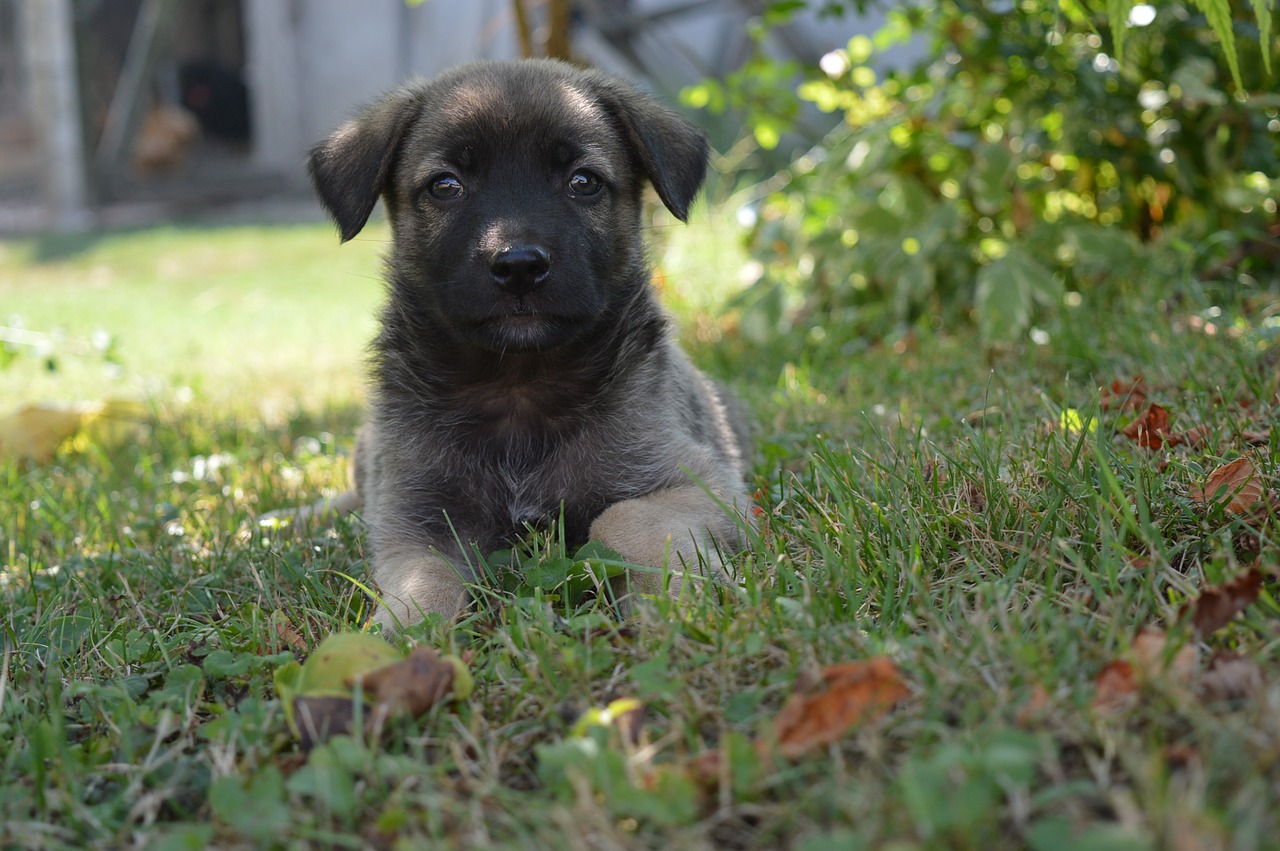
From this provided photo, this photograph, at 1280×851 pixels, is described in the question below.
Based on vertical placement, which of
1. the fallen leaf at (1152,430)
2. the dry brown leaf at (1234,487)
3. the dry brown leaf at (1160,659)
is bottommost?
the fallen leaf at (1152,430)

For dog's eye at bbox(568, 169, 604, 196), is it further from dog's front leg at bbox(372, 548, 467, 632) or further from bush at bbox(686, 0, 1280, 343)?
bush at bbox(686, 0, 1280, 343)

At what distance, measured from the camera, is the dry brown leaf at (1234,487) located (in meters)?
2.28

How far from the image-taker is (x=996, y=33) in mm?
4422

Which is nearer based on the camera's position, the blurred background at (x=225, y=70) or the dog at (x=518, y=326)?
the dog at (x=518, y=326)

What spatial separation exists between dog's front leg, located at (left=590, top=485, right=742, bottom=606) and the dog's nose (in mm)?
580

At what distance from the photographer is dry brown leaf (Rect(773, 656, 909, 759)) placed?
5.40 feet

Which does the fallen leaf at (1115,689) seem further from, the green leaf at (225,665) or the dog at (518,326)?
the green leaf at (225,665)

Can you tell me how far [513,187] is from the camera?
9.64ft

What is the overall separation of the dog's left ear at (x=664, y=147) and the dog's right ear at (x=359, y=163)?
1.98 ft

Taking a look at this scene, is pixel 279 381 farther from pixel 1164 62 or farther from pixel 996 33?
pixel 1164 62

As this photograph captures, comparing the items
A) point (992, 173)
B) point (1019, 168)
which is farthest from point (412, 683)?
point (1019, 168)

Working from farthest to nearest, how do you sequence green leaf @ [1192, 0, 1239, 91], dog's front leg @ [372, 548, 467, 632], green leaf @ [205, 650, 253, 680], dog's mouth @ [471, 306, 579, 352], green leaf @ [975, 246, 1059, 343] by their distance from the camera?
green leaf @ [975, 246, 1059, 343], dog's mouth @ [471, 306, 579, 352], green leaf @ [1192, 0, 1239, 91], dog's front leg @ [372, 548, 467, 632], green leaf @ [205, 650, 253, 680]

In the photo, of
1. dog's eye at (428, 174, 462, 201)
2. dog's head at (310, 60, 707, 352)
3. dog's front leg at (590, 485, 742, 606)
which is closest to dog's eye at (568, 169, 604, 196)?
dog's head at (310, 60, 707, 352)

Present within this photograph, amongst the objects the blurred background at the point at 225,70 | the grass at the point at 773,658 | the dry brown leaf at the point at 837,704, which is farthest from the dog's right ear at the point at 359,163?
the blurred background at the point at 225,70
